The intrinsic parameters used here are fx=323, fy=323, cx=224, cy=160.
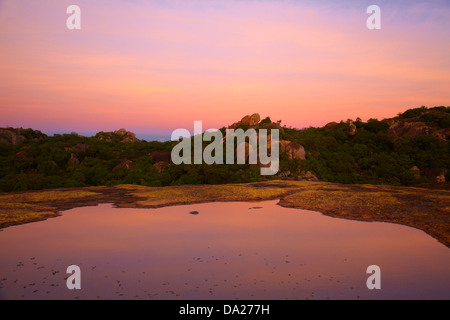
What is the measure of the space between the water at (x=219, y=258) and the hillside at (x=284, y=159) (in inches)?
1224

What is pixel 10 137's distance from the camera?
72688mm

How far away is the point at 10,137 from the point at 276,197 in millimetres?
69923

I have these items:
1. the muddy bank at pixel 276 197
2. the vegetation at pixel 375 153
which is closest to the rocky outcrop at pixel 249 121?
the vegetation at pixel 375 153

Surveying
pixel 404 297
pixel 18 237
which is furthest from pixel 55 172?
pixel 404 297

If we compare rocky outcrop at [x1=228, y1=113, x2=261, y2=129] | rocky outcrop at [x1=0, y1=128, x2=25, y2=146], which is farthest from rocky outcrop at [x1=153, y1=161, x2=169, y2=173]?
rocky outcrop at [x1=0, y1=128, x2=25, y2=146]

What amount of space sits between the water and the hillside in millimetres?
31082

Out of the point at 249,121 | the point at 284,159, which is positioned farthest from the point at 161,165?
the point at 249,121

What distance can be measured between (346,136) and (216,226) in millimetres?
63480

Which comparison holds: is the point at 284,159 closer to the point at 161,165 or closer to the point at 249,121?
the point at 161,165

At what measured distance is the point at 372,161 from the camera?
6244 centimetres

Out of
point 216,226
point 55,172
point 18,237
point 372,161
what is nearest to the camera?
point 18,237

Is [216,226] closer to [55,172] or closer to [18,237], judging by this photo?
[18,237]

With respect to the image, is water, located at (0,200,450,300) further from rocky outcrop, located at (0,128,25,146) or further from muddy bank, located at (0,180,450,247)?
rocky outcrop, located at (0,128,25,146)

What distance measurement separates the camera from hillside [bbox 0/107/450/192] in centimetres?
5203
